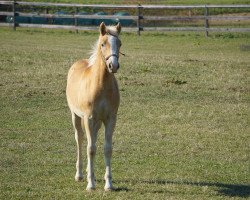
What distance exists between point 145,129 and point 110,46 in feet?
16.1


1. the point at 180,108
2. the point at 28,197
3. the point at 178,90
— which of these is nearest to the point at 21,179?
the point at 28,197

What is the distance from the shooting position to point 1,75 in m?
20.7

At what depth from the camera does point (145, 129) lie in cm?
1391

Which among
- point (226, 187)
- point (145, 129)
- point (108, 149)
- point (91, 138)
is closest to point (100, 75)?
point (91, 138)

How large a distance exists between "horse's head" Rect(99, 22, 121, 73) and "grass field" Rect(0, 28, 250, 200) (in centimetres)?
175

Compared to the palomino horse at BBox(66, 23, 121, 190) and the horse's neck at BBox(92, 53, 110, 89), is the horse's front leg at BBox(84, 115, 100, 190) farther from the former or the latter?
the horse's neck at BBox(92, 53, 110, 89)

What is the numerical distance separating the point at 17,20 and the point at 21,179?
31.7 meters

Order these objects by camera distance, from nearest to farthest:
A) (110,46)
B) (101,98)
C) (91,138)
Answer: (110,46), (101,98), (91,138)

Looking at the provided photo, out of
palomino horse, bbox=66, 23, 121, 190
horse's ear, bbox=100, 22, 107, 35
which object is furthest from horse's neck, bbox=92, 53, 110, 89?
horse's ear, bbox=100, 22, 107, 35

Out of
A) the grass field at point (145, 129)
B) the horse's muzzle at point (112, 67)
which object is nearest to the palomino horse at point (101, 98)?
the horse's muzzle at point (112, 67)

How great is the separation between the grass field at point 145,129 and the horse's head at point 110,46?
175 cm

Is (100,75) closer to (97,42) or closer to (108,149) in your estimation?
(97,42)

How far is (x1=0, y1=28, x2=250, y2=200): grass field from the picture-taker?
9.91 m

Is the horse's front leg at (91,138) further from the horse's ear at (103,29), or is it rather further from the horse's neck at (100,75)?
the horse's ear at (103,29)
